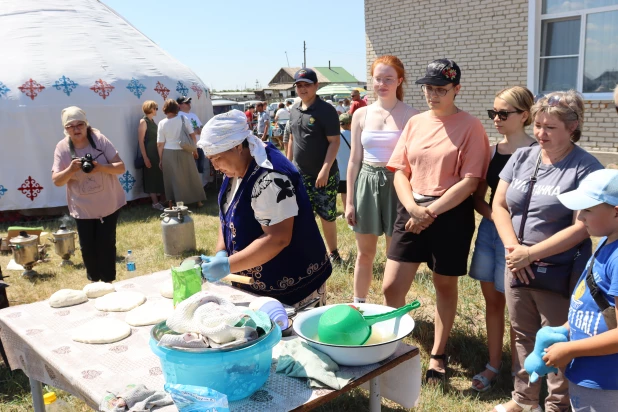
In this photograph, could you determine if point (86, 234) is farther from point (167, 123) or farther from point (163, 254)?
point (167, 123)

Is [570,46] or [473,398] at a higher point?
[570,46]

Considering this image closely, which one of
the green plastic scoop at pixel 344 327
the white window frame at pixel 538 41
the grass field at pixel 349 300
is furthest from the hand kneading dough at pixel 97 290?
the white window frame at pixel 538 41

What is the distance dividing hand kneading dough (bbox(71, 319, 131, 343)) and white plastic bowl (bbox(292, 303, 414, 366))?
755mm

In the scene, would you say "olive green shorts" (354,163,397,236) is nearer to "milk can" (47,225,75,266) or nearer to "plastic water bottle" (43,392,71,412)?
"plastic water bottle" (43,392,71,412)

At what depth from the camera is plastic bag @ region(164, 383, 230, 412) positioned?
1502mm

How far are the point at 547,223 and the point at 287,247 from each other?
126cm

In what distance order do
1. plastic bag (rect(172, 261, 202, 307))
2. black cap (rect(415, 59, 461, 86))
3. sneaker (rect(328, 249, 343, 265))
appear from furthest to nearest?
sneaker (rect(328, 249, 343, 265))
black cap (rect(415, 59, 461, 86))
plastic bag (rect(172, 261, 202, 307))

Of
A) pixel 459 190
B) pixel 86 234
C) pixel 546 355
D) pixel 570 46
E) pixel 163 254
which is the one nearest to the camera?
pixel 546 355

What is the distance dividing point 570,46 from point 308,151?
236 inches

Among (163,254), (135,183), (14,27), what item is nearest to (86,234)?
(163,254)

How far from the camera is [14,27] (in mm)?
9469

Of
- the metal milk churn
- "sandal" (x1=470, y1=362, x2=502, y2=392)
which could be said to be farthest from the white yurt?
"sandal" (x1=470, y1=362, x2=502, y2=392)

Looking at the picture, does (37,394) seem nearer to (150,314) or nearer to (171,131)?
(150,314)

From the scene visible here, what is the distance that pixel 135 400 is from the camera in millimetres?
1624
